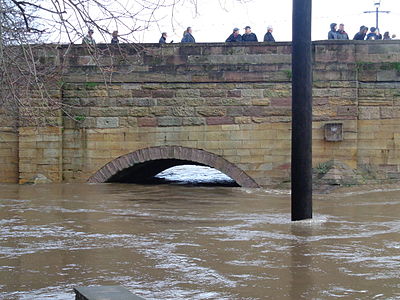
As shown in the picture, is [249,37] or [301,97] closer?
[301,97]

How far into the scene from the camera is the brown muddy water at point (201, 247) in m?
6.29

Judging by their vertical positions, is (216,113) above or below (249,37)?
below

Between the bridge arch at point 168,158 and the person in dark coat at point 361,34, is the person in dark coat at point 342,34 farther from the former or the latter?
the bridge arch at point 168,158

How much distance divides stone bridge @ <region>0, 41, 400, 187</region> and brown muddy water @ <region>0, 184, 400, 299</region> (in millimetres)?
1468

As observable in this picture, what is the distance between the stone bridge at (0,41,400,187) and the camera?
15383mm

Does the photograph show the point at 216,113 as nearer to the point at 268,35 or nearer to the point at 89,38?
the point at 268,35

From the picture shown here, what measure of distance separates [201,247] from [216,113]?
25.4ft

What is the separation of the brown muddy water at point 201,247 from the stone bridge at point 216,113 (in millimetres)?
1468

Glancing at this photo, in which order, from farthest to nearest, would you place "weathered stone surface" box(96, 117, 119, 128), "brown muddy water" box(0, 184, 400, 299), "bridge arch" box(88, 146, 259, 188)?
"weathered stone surface" box(96, 117, 119, 128) → "bridge arch" box(88, 146, 259, 188) → "brown muddy water" box(0, 184, 400, 299)

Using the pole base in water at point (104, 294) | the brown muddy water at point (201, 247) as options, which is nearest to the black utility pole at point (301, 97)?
the brown muddy water at point (201, 247)

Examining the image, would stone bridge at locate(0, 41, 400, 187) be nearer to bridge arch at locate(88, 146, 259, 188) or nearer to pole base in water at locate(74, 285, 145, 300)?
bridge arch at locate(88, 146, 259, 188)

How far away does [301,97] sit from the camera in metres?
9.49

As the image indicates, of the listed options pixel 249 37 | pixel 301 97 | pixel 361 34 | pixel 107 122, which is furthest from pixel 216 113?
pixel 301 97

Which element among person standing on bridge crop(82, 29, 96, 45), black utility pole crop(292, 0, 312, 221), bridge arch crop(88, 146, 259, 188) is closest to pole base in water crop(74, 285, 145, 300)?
person standing on bridge crop(82, 29, 96, 45)
